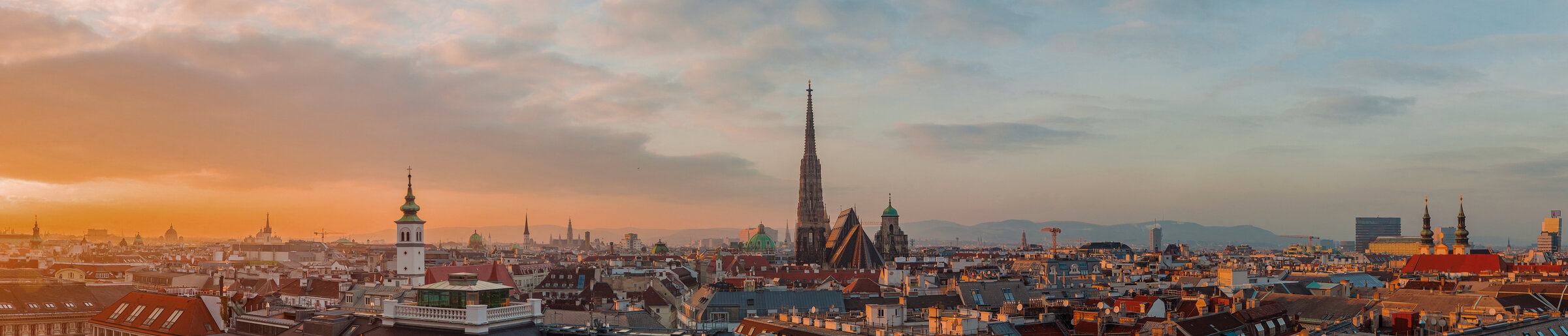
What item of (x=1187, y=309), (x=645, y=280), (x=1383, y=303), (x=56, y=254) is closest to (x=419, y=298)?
(x=1187, y=309)

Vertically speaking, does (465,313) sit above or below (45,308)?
above

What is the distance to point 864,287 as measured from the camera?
11881 centimetres

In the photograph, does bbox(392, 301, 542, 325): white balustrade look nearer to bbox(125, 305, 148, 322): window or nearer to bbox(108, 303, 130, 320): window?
bbox(125, 305, 148, 322): window

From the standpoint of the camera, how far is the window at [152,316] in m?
62.7

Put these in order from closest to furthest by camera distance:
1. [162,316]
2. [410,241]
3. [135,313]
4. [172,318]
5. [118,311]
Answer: [172,318]
[162,316]
[135,313]
[118,311]
[410,241]

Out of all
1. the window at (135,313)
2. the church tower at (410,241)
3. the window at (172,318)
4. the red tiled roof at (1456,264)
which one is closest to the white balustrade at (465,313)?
the window at (172,318)

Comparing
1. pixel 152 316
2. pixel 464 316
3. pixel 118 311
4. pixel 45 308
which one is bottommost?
pixel 45 308

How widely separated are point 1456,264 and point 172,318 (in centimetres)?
16091

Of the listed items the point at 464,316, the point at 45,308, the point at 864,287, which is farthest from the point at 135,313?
the point at 864,287

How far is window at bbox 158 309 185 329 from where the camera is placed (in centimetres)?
6112

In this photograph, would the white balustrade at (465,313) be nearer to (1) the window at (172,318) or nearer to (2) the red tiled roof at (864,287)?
(1) the window at (172,318)

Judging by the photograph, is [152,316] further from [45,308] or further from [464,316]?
[464,316]

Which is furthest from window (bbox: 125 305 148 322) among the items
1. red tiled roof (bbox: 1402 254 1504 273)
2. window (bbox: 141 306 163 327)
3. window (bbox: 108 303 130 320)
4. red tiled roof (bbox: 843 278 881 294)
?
red tiled roof (bbox: 1402 254 1504 273)

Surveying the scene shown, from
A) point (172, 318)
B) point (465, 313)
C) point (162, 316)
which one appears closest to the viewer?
point (465, 313)
